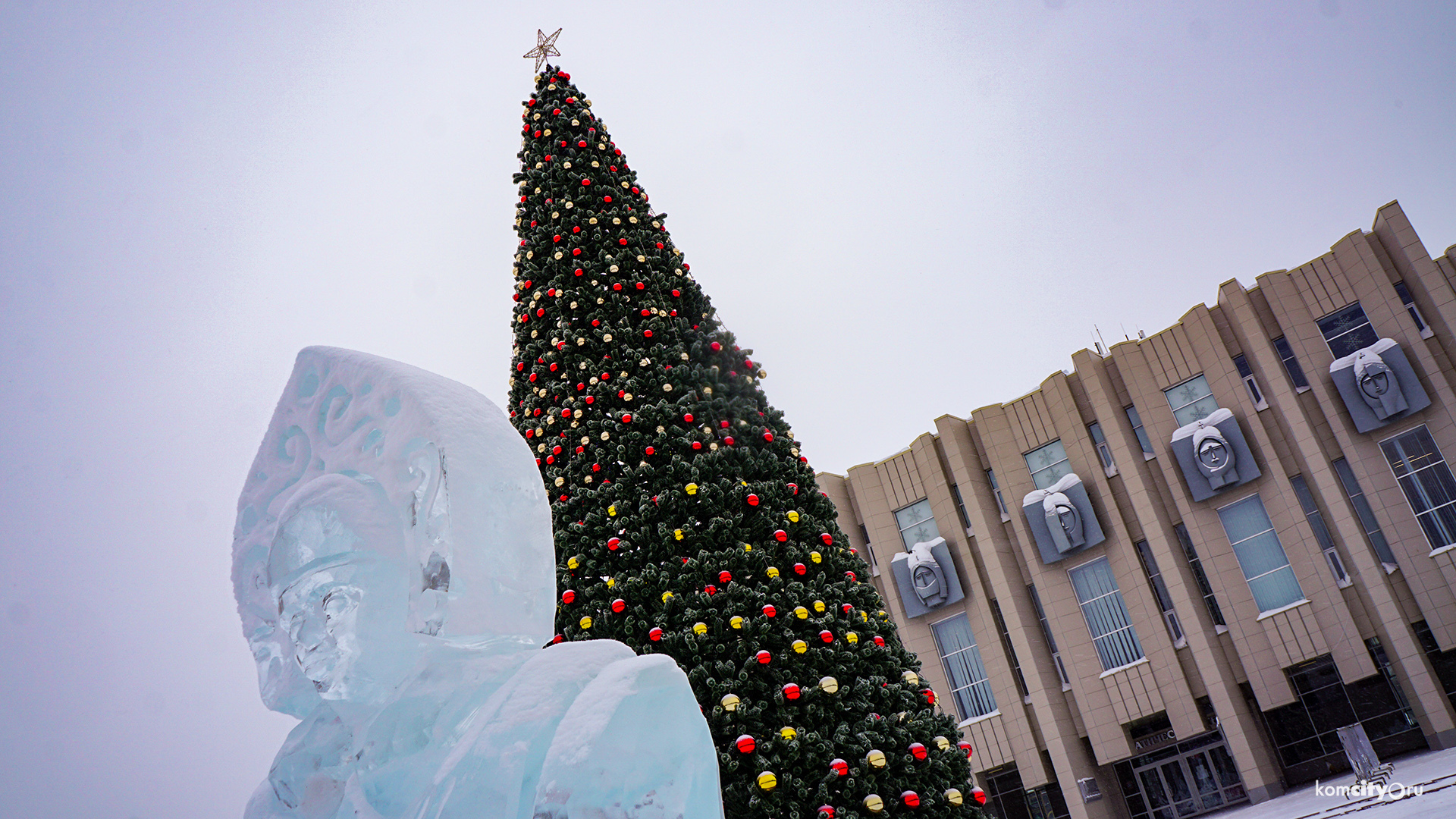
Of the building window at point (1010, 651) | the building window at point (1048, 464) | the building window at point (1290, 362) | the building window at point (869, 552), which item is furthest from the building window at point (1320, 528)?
Answer: the building window at point (869, 552)

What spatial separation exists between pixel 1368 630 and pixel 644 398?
1597 centimetres

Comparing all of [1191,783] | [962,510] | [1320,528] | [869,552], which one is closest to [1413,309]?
[1320,528]

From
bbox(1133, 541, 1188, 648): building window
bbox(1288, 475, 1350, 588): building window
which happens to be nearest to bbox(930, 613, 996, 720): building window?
bbox(1133, 541, 1188, 648): building window

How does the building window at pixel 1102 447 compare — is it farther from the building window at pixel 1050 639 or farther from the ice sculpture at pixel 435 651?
the ice sculpture at pixel 435 651

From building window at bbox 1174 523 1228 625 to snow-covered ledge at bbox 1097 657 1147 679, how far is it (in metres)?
1.56

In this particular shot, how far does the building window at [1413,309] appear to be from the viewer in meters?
15.0

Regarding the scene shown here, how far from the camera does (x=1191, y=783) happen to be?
15.8 metres

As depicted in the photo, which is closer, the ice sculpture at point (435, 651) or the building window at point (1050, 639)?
the ice sculpture at point (435, 651)

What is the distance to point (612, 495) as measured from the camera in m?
4.25

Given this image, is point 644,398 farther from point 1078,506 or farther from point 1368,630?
point 1368,630

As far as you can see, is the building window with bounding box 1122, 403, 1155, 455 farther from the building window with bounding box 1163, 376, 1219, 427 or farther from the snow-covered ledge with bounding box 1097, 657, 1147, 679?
the snow-covered ledge with bounding box 1097, 657, 1147, 679

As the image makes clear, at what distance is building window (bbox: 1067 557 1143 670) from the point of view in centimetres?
1634

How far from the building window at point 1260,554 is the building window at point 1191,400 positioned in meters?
1.91

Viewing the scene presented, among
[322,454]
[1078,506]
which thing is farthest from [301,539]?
[1078,506]
